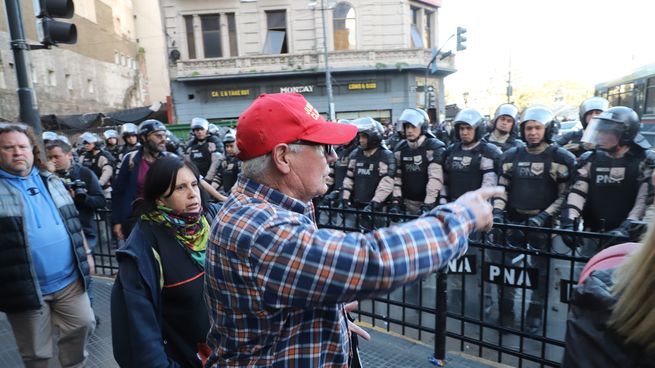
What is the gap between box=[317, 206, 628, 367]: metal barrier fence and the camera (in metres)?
3.36

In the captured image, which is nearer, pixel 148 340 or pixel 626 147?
pixel 148 340

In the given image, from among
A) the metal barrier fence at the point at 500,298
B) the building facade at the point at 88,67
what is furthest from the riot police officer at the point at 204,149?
the building facade at the point at 88,67

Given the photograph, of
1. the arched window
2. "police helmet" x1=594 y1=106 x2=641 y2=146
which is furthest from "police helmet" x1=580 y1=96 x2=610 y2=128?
the arched window

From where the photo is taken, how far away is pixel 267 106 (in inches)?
50.7

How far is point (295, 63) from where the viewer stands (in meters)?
26.9

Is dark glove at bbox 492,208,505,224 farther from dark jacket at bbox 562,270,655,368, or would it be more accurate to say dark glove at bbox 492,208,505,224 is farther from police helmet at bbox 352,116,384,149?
dark jacket at bbox 562,270,655,368

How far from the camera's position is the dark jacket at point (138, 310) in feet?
5.85

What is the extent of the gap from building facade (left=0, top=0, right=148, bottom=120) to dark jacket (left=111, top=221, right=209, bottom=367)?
87.8 ft

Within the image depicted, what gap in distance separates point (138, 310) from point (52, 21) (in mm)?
4182

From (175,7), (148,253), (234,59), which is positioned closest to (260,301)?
(148,253)

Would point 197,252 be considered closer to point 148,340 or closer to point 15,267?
point 148,340

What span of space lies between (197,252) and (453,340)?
9.85 ft

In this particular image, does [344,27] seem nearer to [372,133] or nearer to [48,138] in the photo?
[372,133]

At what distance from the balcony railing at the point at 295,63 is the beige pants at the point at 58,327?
82.3ft
